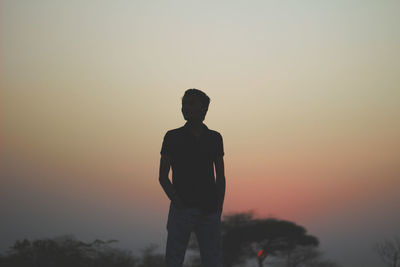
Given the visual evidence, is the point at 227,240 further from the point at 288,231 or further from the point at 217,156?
the point at 217,156

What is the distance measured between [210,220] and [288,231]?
1767 centimetres

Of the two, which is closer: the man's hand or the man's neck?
the man's hand

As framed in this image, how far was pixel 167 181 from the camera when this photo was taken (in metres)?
4.42

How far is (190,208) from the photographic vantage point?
4355 millimetres

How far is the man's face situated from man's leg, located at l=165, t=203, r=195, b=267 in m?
0.90

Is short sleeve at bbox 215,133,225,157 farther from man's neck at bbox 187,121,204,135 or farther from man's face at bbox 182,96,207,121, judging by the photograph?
man's face at bbox 182,96,207,121

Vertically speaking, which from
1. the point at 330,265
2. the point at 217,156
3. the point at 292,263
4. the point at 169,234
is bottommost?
the point at 292,263

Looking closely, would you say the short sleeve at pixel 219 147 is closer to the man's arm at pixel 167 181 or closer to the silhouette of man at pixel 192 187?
the silhouette of man at pixel 192 187

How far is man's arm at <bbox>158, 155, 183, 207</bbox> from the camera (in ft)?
14.3

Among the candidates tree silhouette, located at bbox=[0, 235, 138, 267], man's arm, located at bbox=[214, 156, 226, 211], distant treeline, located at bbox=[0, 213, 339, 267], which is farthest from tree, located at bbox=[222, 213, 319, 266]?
man's arm, located at bbox=[214, 156, 226, 211]

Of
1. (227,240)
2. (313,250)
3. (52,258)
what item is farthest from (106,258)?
(313,250)

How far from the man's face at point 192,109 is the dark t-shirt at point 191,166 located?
0.14m

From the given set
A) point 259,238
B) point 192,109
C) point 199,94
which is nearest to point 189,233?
point 192,109

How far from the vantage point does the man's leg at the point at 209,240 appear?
4.39 meters
